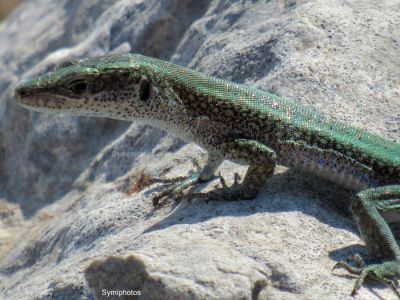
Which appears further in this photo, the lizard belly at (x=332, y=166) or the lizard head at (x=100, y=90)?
the lizard belly at (x=332, y=166)

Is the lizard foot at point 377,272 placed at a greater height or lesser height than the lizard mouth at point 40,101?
lesser

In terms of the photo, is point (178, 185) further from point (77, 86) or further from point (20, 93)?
point (20, 93)

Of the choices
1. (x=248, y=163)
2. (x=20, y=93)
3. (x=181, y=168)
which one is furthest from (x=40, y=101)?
(x=248, y=163)

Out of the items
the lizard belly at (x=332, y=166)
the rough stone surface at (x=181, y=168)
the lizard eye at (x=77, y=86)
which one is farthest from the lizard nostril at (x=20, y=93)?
the lizard belly at (x=332, y=166)

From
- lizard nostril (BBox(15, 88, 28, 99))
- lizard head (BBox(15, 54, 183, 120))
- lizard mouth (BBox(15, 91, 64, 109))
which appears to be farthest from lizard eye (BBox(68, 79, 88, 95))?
lizard nostril (BBox(15, 88, 28, 99))

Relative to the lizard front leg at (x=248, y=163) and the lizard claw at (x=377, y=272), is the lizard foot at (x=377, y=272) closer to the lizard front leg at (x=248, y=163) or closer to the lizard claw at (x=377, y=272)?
the lizard claw at (x=377, y=272)

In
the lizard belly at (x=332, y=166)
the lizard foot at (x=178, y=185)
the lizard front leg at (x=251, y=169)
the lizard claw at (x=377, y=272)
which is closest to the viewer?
the lizard claw at (x=377, y=272)

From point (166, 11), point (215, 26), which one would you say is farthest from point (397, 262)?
point (166, 11)
